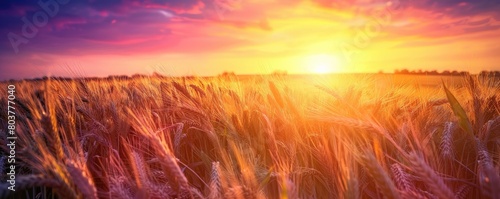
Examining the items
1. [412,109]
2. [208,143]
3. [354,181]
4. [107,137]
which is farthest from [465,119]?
[107,137]

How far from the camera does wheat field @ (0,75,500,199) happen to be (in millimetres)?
953

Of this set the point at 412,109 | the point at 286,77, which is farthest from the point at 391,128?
the point at 286,77

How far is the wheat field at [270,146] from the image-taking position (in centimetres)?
95

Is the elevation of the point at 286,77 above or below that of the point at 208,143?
above

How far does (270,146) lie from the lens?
4.96 feet

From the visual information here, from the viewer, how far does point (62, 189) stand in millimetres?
827

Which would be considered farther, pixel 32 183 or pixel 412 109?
pixel 412 109

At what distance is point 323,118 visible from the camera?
1.38 meters

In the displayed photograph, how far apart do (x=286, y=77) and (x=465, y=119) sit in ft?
4.97

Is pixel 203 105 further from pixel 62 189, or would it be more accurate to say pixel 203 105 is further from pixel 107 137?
pixel 62 189

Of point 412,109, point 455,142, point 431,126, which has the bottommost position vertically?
point 455,142

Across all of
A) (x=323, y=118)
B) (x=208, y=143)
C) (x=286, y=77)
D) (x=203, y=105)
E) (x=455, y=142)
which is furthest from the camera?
(x=286, y=77)

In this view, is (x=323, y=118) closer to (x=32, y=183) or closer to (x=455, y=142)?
(x=455, y=142)

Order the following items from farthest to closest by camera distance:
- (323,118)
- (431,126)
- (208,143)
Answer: (208,143) → (431,126) → (323,118)
